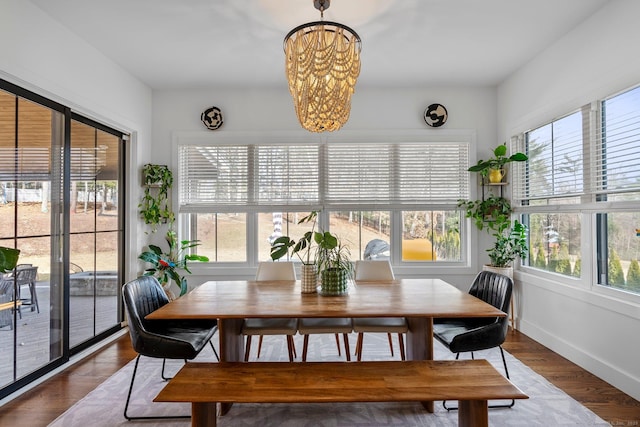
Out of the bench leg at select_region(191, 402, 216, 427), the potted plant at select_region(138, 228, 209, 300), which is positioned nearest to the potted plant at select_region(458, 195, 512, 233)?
the potted plant at select_region(138, 228, 209, 300)

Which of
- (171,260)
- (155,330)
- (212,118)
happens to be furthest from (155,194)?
(155,330)

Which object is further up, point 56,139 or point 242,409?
point 56,139

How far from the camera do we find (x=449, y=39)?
3.06 metres

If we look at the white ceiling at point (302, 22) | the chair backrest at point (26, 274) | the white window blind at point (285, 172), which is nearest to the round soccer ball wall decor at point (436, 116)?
the white ceiling at point (302, 22)

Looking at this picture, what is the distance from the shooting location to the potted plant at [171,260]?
146 inches

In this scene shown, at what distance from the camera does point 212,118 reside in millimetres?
4152

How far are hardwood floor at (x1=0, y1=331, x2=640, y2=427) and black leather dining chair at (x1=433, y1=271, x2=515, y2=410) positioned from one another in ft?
1.90

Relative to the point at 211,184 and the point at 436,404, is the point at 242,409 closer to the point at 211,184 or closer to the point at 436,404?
the point at 436,404

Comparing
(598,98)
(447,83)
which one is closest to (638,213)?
(598,98)

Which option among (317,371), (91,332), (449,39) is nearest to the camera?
(317,371)

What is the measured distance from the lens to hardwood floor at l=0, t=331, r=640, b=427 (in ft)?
7.06

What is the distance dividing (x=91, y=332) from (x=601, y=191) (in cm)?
468

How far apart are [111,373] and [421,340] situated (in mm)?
2472

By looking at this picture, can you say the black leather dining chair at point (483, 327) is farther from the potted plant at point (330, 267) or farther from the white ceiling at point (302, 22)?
the white ceiling at point (302, 22)
